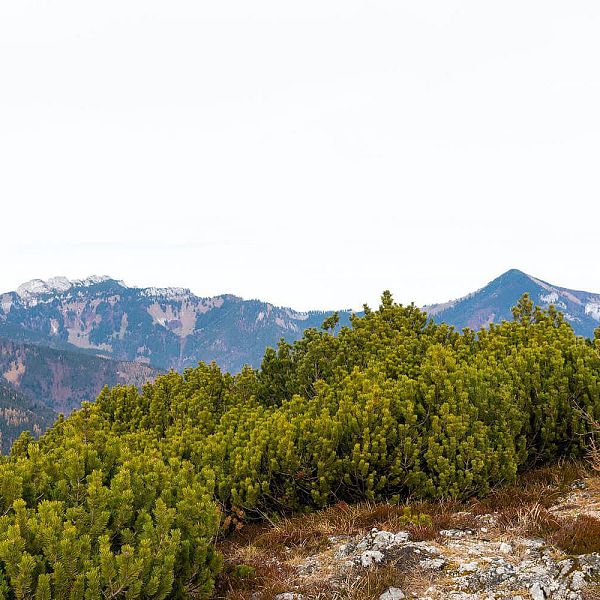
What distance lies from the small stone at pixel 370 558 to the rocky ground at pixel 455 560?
0.04 ft

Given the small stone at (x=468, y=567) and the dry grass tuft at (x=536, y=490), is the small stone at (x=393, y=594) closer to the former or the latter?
the small stone at (x=468, y=567)

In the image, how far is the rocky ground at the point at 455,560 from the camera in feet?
17.9

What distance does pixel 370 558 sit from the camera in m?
6.14

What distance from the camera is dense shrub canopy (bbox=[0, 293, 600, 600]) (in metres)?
4.97

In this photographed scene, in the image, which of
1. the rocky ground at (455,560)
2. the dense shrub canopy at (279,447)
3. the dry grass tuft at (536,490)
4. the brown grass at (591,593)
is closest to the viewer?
the dense shrub canopy at (279,447)

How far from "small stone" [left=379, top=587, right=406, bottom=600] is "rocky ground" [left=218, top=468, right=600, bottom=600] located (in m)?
0.01

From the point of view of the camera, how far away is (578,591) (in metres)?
5.19

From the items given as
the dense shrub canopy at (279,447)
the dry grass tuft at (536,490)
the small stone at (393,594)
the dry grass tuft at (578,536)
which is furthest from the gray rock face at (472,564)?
the dense shrub canopy at (279,447)

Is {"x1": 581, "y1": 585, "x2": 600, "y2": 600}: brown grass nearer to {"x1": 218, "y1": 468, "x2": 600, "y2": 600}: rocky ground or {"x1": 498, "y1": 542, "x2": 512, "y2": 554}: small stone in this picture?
{"x1": 218, "y1": 468, "x2": 600, "y2": 600}: rocky ground

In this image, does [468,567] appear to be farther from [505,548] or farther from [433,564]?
[505,548]

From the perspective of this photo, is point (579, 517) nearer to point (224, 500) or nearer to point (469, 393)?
point (469, 393)

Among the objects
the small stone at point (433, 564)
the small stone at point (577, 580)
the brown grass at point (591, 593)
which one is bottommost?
the small stone at point (433, 564)

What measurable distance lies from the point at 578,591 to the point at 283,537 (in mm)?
3750

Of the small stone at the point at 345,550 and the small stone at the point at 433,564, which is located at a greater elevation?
the small stone at the point at 433,564
